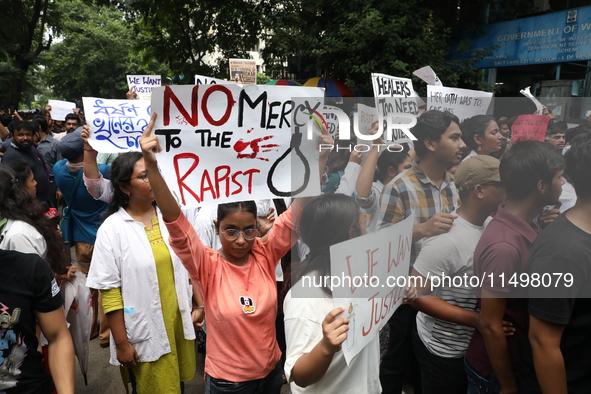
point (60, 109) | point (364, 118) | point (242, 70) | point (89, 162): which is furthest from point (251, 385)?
point (60, 109)

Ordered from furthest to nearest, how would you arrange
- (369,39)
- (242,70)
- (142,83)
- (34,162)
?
1. (369,39)
2. (142,83)
3. (34,162)
4. (242,70)

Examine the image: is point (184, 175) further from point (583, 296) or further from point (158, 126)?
point (583, 296)

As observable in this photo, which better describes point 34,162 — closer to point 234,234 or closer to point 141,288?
point 141,288

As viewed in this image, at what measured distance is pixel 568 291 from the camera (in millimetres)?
1636

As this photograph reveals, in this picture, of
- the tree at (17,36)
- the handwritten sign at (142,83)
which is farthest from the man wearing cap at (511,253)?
the tree at (17,36)

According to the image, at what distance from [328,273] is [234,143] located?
0.76m

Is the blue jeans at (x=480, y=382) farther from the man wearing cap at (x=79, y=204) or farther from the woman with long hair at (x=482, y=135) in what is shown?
the man wearing cap at (x=79, y=204)

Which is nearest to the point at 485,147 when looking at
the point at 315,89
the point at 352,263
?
the point at 315,89

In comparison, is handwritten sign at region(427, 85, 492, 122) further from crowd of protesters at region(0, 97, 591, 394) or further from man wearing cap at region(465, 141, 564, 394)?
man wearing cap at region(465, 141, 564, 394)

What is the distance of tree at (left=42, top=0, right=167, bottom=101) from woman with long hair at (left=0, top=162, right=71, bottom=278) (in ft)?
99.2

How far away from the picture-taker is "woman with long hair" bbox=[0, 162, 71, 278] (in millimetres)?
2543

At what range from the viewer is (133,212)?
9.00ft

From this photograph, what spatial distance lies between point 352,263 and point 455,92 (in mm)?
3091

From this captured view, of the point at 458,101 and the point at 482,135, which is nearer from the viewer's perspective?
the point at 482,135
